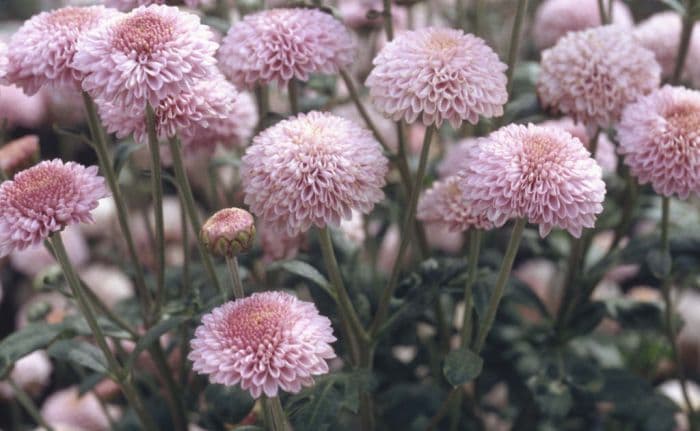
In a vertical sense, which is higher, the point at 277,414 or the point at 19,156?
the point at 19,156

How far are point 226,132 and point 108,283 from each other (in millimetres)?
976

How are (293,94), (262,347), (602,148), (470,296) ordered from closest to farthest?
(262,347), (470,296), (293,94), (602,148)

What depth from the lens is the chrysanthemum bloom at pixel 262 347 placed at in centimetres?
92

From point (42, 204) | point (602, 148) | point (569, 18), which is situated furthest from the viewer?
point (569, 18)

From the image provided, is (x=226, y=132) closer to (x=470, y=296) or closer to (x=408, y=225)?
(x=408, y=225)

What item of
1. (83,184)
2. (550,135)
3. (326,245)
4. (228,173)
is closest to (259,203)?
(326,245)

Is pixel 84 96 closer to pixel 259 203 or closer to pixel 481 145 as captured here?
pixel 259 203

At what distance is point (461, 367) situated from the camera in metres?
1.15

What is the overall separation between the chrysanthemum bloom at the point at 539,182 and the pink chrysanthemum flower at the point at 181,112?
0.38 m

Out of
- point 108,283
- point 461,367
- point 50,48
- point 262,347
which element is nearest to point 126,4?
point 50,48

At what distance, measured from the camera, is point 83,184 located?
108cm

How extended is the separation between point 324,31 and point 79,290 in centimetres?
53

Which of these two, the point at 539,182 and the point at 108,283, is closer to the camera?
the point at 539,182

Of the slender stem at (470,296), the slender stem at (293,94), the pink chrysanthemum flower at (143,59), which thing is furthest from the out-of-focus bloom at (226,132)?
the slender stem at (470,296)
